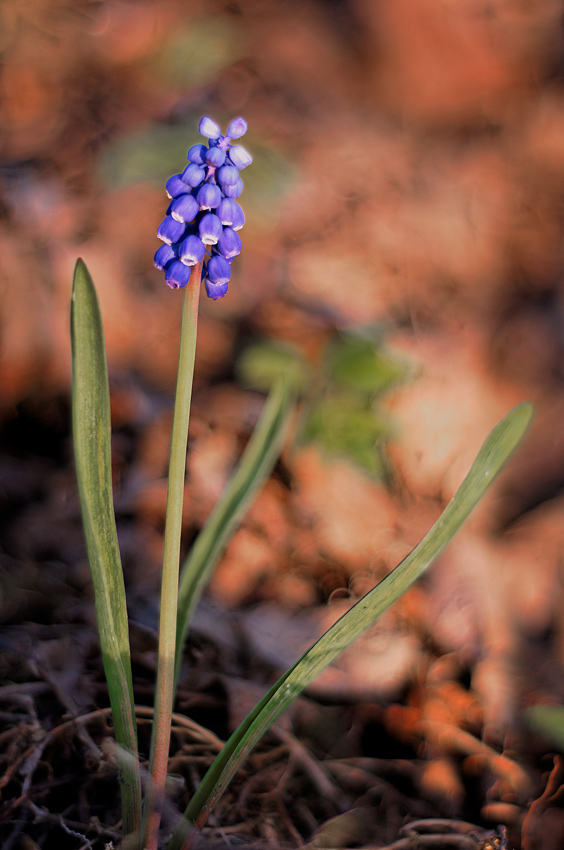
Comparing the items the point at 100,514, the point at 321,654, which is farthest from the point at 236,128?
the point at 321,654

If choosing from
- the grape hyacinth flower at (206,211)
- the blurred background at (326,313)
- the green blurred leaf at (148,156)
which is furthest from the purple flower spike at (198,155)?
Answer: the green blurred leaf at (148,156)

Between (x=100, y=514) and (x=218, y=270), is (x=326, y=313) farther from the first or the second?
(x=100, y=514)

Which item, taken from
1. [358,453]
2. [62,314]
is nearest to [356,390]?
[358,453]

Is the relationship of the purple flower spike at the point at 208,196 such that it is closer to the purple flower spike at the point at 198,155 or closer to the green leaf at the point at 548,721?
the purple flower spike at the point at 198,155

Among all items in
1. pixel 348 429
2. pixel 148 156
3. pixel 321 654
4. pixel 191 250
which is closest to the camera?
pixel 191 250

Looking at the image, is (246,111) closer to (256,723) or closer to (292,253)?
(292,253)

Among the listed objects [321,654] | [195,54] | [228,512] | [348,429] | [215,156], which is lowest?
[321,654]

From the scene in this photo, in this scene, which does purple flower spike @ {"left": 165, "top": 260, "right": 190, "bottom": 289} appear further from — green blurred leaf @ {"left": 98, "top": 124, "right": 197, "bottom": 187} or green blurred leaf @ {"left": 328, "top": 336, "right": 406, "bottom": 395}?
green blurred leaf @ {"left": 98, "top": 124, "right": 197, "bottom": 187}
